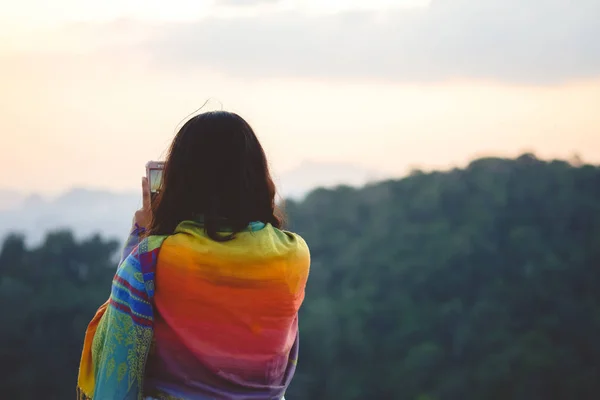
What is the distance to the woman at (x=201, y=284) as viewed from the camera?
3.86 ft

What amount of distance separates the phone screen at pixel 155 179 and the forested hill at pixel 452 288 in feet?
49.6

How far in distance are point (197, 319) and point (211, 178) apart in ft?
0.71

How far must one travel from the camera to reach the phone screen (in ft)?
4.08

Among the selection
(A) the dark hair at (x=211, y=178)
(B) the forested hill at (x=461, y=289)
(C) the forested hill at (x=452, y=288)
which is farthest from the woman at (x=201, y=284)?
(B) the forested hill at (x=461, y=289)

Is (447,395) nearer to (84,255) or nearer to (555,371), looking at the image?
(555,371)

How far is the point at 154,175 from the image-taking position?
1.25m

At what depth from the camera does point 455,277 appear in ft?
63.0

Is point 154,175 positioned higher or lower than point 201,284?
higher

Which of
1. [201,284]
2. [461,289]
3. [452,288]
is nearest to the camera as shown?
[201,284]

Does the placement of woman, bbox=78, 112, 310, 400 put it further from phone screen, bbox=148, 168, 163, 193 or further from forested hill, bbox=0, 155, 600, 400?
forested hill, bbox=0, 155, 600, 400

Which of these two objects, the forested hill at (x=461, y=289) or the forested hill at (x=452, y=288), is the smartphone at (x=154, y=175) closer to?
the forested hill at (x=452, y=288)

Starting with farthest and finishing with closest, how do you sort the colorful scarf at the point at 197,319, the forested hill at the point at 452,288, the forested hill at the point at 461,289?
the forested hill at the point at 461,289, the forested hill at the point at 452,288, the colorful scarf at the point at 197,319

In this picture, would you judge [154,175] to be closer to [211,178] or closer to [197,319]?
[211,178]

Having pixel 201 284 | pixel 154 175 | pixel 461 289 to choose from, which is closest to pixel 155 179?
pixel 154 175
